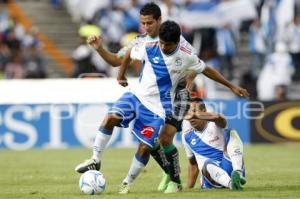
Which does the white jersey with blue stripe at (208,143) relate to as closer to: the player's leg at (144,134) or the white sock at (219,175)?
the white sock at (219,175)

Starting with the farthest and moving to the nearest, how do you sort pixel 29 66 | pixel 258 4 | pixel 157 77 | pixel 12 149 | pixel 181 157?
1. pixel 258 4
2. pixel 29 66
3. pixel 12 149
4. pixel 181 157
5. pixel 157 77

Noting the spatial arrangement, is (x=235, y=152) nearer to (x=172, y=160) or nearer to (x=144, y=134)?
(x=172, y=160)

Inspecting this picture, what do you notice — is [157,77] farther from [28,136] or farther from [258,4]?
[258,4]

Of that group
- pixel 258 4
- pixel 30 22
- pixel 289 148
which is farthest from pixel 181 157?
pixel 30 22

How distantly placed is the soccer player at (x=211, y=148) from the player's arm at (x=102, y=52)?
1.25 meters

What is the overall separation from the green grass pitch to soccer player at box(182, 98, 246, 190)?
28 centimetres

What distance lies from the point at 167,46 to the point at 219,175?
1.97 meters

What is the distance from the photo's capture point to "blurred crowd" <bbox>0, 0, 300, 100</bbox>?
27.5 meters

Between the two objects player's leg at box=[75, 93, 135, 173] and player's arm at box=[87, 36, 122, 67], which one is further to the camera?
player's arm at box=[87, 36, 122, 67]

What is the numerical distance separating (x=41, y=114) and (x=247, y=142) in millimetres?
5051

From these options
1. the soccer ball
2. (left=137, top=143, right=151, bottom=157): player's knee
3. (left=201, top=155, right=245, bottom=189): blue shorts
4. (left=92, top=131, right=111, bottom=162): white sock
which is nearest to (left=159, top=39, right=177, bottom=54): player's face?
(left=137, top=143, right=151, bottom=157): player's knee

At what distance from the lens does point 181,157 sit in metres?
20.9

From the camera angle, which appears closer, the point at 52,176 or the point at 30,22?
the point at 52,176

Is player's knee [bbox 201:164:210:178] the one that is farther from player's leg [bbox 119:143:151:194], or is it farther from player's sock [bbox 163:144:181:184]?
player's leg [bbox 119:143:151:194]
